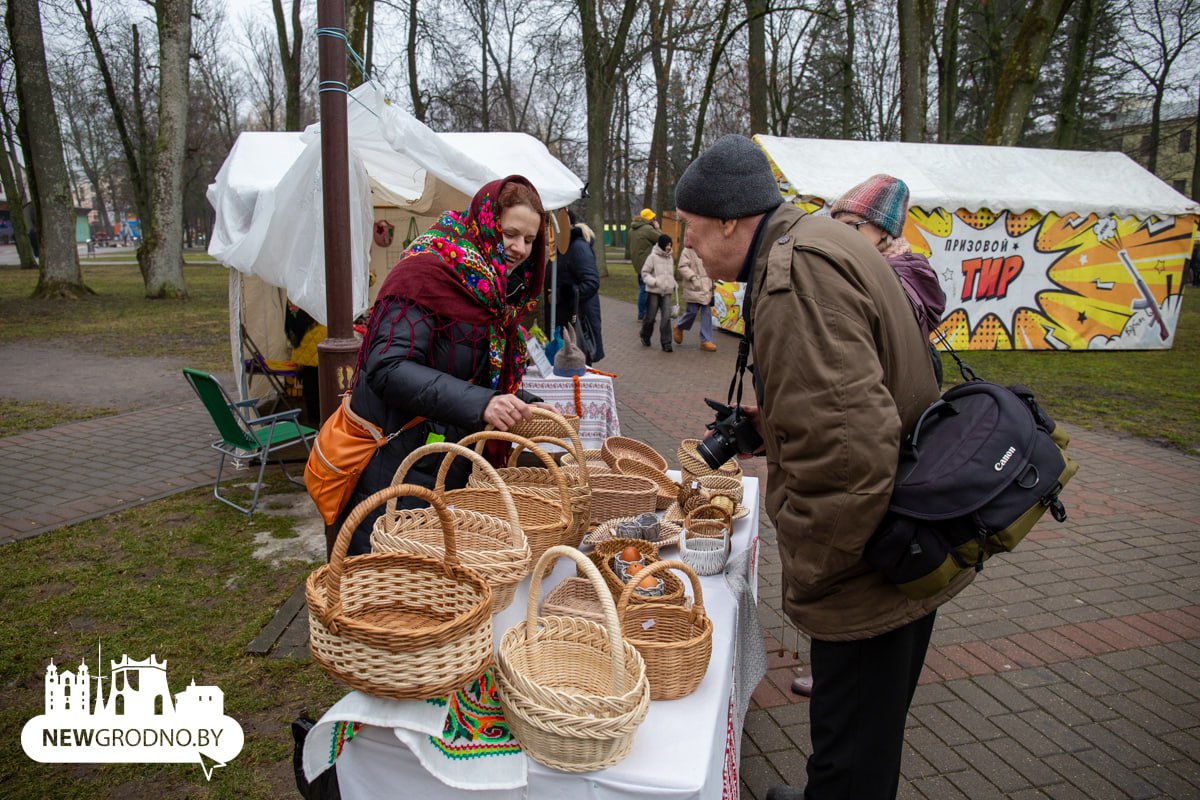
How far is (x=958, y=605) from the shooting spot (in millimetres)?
3969

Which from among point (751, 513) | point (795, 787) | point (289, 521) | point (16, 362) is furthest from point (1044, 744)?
point (16, 362)

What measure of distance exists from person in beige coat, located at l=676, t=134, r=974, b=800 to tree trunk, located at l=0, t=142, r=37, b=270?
97.8 ft

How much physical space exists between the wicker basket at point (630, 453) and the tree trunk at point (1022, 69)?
12.3 metres

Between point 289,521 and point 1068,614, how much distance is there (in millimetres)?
4530

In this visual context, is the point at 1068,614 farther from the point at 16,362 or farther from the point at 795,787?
the point at 16,362

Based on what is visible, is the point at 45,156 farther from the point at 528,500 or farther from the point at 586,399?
the point at 528,500

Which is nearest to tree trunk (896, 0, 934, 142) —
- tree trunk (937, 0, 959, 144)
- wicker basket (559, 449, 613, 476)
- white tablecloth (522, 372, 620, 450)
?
tree trunk (937, 0, 959, 144)

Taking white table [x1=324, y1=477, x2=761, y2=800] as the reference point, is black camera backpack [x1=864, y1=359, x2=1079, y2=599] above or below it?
above

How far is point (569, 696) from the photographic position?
1506mm

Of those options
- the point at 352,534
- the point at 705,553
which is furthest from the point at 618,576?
the point at 352,534

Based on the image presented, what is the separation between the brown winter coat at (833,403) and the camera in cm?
154

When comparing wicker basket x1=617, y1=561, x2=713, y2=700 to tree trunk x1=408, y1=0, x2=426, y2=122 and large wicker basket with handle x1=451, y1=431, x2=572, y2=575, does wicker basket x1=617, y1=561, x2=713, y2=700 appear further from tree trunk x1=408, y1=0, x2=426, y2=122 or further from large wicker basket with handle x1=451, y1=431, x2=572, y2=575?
tree trunk x1=408, y1=0, x2=426, y2=122

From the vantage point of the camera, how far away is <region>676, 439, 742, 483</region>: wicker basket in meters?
3.21

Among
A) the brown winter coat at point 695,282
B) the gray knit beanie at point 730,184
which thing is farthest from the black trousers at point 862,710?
the brown winter coat at point 695,282
